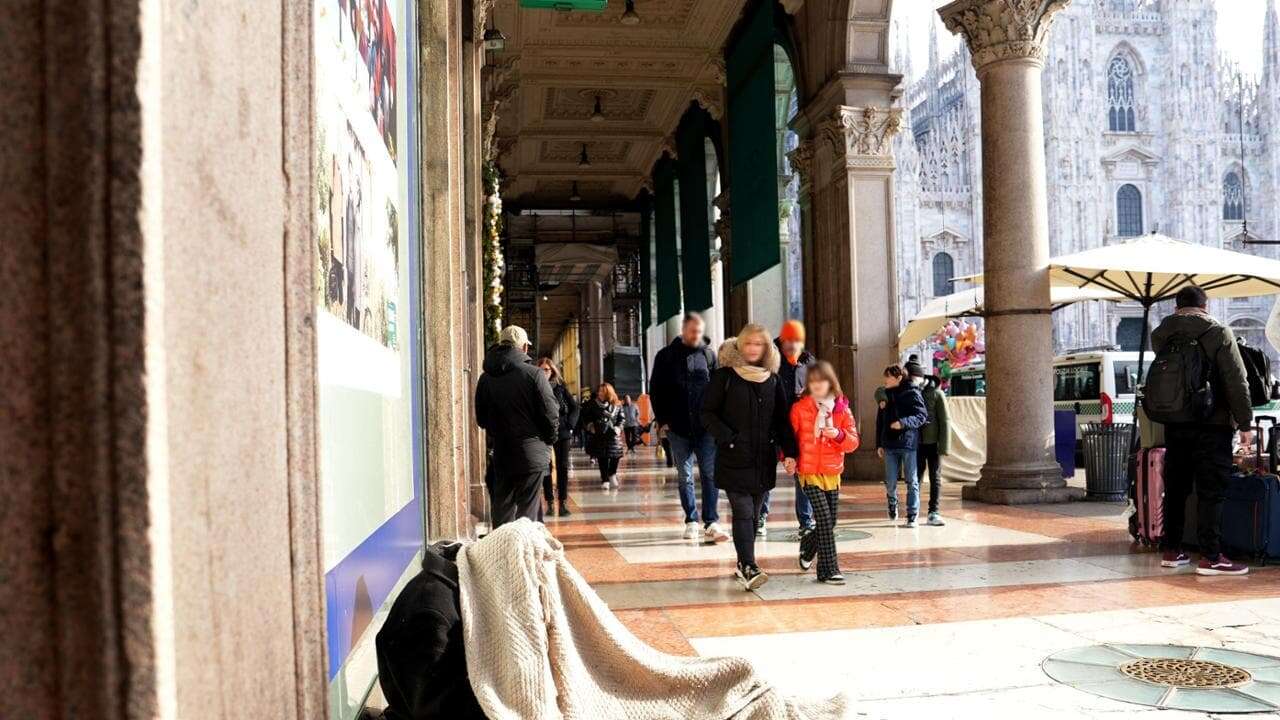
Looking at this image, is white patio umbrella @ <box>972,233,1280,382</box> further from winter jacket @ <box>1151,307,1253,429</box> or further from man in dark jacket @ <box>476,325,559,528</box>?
man in dark jacket @ <box>476,325,559,528</box>

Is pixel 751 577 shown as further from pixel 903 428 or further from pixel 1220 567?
pixel 903 428

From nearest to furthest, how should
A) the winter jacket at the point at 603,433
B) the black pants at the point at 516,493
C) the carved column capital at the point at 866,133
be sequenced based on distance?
the black pants at the point at 516,493, the carved column capital at the point at 866,133, the winter jacket at the point at 603,433

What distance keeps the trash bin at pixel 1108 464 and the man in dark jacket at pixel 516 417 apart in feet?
19.9

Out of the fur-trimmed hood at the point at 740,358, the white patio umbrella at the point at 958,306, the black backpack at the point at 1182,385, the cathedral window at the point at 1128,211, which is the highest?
the cathedral window at the point at 1128,211

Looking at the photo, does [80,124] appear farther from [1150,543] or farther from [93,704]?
[1150,543]

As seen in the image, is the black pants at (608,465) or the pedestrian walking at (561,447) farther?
the black pants at (608,465)

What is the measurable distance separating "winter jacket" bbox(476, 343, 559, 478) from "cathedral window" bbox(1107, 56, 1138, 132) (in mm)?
59512

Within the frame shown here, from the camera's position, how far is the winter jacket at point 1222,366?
20.9 ft

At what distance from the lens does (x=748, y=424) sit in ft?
20.8

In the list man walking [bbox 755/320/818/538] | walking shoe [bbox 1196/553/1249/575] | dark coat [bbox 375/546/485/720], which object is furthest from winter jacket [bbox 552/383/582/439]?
dark coat [bbox 375/546/485/720]

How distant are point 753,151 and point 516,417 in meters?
9.22

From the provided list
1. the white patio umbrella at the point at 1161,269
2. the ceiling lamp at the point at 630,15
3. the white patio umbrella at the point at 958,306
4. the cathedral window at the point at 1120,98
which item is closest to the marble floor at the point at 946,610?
the white patio umbrella at the point at 1161,269

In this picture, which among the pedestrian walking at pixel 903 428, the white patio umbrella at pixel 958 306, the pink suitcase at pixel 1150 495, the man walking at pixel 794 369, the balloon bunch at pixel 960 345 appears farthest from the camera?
the balloon bunch at pixel 960 345

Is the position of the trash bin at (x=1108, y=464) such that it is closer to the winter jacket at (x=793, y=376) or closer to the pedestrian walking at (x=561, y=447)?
the winter jacket at (x=793, y=376)
